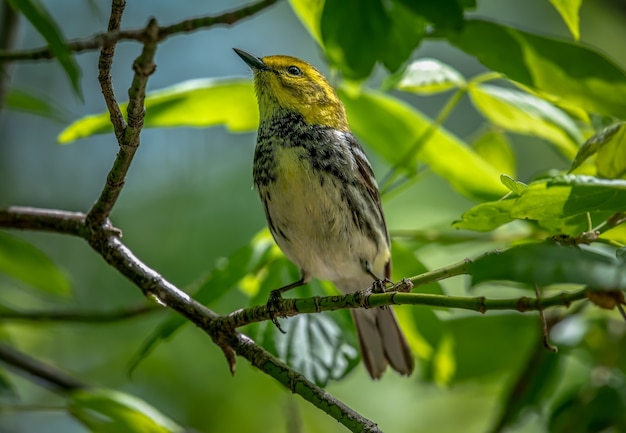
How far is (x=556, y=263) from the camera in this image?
1.31m

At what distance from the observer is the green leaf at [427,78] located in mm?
2646

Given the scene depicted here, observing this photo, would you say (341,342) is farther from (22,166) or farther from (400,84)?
(22,166)

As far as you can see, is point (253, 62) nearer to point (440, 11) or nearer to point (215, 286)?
point (215, 286)

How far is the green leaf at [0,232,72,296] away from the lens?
9.78ft

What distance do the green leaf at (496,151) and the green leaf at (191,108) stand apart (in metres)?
0.96

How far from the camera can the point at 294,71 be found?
3.65 metres

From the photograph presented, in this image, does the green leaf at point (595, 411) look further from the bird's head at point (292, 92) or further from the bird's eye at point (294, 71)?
the bird's eye at point (294, 71)

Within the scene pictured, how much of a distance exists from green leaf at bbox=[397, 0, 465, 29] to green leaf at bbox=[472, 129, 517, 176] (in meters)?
1.51

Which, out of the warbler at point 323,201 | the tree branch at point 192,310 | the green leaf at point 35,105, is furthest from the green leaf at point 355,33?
the green leaf at point 35,105

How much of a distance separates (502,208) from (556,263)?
0.49 meters

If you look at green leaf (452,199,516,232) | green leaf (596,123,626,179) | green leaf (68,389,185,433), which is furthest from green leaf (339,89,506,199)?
green leaf (68,389,185,433)

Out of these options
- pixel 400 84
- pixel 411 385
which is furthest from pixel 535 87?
pixel 411 385

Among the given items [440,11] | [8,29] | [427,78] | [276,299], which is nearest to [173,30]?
[440,11]

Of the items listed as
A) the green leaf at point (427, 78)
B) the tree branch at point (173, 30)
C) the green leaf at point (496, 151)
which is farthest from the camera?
the green leaf at point (496, 151)
